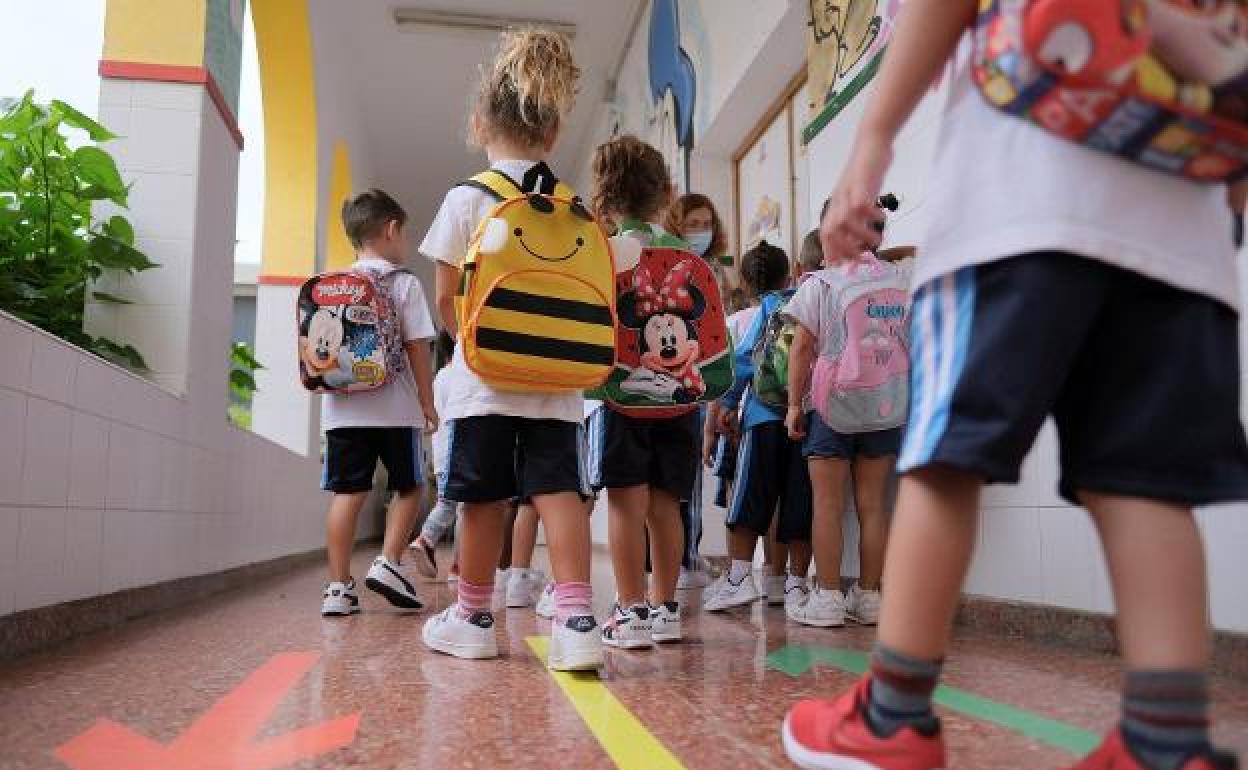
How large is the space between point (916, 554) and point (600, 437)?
147cm

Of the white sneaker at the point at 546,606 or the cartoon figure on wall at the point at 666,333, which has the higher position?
the cartoon figure on wall at the point at 666,333

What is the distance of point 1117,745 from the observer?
1.00m

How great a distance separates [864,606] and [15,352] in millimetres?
2330

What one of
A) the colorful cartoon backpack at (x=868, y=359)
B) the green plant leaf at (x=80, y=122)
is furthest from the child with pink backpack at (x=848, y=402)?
the green plant leaf at (x=80, y=122)

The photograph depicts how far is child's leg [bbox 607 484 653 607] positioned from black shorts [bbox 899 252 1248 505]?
1.46 m

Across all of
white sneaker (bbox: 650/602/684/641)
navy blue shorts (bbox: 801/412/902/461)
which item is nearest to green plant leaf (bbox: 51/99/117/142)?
white sneaker (bbox: 650/602/684/641)

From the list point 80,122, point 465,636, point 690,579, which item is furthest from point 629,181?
point 690,579

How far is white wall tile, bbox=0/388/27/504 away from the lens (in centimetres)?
212

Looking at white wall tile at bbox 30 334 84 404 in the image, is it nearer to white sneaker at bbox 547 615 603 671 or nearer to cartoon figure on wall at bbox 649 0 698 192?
white sneaker at bbox 547 615 603 671

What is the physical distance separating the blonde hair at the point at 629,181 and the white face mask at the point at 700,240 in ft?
2.07

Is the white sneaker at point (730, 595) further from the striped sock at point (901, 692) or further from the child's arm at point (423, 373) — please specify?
the striped sock at point (901, 692)

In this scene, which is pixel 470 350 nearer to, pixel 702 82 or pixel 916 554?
pixel 916 554

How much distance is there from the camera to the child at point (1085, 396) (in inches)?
38.4

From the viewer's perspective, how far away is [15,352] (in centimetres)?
217
